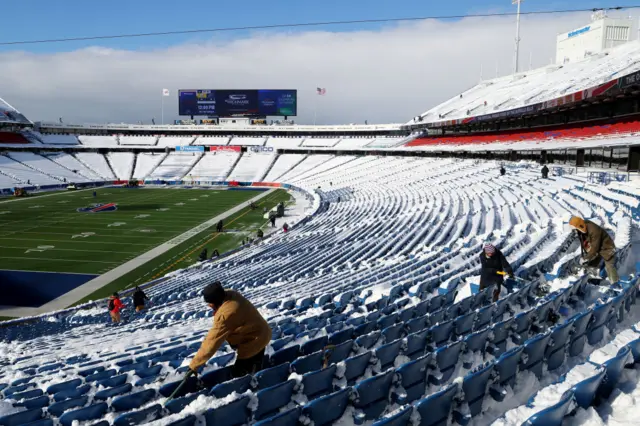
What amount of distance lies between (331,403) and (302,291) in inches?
263

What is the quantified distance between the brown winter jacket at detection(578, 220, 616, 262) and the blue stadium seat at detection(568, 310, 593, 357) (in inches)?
79.0

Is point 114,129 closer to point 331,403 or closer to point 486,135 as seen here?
point 486,135

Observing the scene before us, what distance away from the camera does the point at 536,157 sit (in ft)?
112

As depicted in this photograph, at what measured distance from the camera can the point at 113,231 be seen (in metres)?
27.8

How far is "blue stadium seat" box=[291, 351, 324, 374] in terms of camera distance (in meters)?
4.45

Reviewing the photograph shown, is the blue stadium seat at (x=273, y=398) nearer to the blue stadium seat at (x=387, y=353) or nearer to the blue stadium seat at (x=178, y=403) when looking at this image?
the blue stadium seat at (x=178, y=403)

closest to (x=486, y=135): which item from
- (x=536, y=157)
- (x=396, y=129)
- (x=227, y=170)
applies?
(x=536, y=157)

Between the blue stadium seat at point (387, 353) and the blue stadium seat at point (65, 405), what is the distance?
2712mm

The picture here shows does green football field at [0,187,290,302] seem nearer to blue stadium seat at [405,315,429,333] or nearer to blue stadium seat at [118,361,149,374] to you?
blue stadium seat at [118,361,149,374]

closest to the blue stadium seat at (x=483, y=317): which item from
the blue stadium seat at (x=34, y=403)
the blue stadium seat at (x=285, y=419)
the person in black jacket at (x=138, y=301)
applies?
the blue stadium seat at (x=285, y=419)

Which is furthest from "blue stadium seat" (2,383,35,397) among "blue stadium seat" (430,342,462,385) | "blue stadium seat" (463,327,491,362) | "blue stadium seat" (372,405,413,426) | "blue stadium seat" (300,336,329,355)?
"blue stadium seat" (463,327,491,362)

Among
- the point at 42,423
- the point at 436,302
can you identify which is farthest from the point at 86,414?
the point at 436,302

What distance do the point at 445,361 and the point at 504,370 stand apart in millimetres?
543

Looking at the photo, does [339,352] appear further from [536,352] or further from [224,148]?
[224,148]
